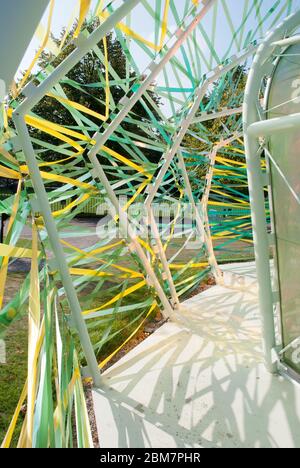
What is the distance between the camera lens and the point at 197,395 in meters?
2.98

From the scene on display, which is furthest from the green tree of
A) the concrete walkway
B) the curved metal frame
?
the concrete walkway

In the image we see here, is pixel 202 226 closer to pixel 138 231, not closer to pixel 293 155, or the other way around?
pixel 138 231

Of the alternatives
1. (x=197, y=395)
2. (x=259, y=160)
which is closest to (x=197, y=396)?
(x=197, y=395)

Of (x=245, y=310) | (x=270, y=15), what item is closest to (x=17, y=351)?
(x=245, y=310)

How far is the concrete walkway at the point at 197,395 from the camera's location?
2488 mm

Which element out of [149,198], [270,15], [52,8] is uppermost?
[270,15]

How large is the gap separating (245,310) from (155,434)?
2879mm

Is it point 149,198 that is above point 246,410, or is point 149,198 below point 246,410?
above

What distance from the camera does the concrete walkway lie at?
2488 mm

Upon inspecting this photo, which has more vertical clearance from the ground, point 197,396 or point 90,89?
point 90,89

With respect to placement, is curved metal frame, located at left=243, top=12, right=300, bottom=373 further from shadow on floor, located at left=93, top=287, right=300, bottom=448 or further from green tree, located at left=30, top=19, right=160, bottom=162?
green tree, located at left=30, top=19, right=160, bottom=162

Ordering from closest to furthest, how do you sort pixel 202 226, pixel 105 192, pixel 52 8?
pixel 52 8 → pixel 105 192 → pixel 202 226

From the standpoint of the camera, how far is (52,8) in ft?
7.80

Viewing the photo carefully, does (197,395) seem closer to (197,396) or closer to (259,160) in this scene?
(197,396)
